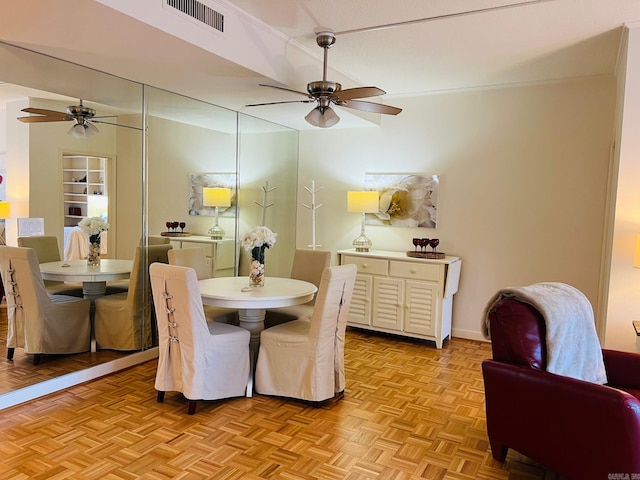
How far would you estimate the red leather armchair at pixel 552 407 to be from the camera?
196cm

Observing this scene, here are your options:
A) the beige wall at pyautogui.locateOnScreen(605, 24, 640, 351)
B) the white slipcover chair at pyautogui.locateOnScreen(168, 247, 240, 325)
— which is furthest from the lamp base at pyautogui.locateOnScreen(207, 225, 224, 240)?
the beige wall at pyautogui.locateOnScreen(605, 24, 640, 351)

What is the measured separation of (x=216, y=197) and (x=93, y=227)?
1414 mm

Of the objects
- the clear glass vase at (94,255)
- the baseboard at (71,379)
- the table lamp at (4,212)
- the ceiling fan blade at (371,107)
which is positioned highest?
the ceiling fan blade at (371,107)

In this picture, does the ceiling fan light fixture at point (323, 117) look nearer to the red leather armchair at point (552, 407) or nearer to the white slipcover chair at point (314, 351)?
the white slipcover chair at point (314, 351)

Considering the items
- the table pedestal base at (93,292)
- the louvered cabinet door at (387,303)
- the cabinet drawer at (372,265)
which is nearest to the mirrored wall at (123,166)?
the table pedestal base at (93,292)

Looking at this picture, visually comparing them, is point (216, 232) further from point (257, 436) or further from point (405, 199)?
point (257, 436)

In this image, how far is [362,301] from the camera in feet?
16.6

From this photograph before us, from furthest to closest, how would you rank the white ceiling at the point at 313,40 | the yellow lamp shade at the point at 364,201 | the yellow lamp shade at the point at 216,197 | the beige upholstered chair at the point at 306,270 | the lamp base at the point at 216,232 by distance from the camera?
1. the yellow lamp shade at the point at 364,201
2. the lamp base at the point at 216,232
3. the yellow lamp shade at the point at 216,197
4. the beige upholstered chair at the point at 306,270
5. the white ceiling at the point at 313,40

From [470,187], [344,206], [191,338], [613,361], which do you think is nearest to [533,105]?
[470,187]

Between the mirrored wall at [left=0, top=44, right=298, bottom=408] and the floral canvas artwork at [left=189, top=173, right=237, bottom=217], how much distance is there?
0.01 m

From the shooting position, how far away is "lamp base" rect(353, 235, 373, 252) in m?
5.21

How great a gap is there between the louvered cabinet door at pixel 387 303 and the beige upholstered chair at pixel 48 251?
2.87m

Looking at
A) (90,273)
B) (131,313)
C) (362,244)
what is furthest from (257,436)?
(362,244)

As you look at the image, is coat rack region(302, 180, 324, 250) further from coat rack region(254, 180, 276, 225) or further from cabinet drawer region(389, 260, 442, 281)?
cabinet drawer region(389, 260, 442, 281)
